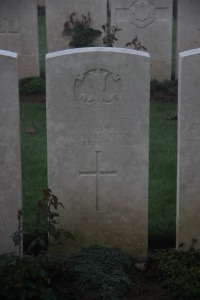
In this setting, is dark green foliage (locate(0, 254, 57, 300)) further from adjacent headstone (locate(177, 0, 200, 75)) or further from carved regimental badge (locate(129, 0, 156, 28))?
adjacent headstone (locate(177, 0, 200, 75))

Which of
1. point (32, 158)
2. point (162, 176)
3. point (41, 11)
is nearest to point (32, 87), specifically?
point (32, 158)

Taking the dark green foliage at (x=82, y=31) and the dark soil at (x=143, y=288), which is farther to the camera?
the dark green foliage at (x=82, y=31)

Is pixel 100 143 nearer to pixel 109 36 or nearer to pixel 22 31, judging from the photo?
pixel 109 36

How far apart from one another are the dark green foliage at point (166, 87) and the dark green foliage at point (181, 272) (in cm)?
550

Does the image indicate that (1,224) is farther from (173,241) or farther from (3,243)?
(173,241)

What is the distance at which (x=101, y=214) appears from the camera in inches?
245

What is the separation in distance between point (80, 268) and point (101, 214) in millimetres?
635

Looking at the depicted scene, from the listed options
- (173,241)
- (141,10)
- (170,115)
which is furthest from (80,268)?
(141,10)

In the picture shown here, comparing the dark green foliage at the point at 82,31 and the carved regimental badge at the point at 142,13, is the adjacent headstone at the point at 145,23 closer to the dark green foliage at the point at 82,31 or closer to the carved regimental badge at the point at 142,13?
the carved regimental badge at the point at 142,13

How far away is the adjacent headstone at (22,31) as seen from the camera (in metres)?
12.0

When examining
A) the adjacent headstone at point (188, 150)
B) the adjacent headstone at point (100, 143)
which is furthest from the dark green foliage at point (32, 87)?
the adjacent headstone at point (188, 150)

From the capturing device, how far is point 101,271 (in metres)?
5.71

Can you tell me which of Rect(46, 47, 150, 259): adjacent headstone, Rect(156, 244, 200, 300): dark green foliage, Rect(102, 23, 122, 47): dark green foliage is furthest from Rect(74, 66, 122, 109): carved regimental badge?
Rect(102, 23, 122, 47): dark green foliage

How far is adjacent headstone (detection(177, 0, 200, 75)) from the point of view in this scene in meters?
12.0
